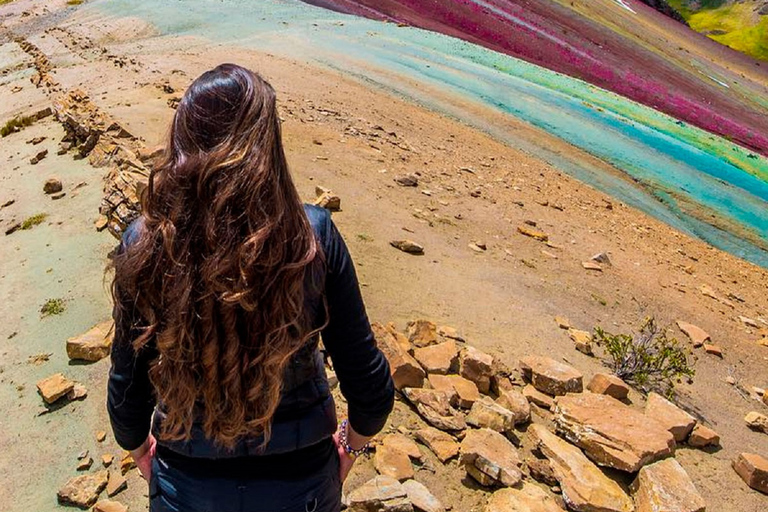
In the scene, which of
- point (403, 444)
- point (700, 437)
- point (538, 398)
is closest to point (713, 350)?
point (700, 437)

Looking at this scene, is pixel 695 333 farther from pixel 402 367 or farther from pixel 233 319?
pixel 233 319

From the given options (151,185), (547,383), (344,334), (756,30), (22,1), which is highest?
(756,30)

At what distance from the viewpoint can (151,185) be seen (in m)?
1.90

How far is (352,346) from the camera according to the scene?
211 centimetres

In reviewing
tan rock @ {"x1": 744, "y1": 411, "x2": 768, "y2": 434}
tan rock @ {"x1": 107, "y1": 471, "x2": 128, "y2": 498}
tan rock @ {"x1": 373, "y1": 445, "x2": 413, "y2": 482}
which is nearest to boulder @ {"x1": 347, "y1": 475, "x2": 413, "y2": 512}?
tan rock @ {"x1": 373, "y1": 445, "x2": 413, "y2": 482}

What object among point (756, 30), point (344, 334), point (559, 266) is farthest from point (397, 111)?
point (756, 30)

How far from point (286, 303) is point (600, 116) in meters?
18.9

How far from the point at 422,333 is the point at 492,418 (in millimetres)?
1426

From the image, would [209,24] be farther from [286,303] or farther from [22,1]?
[286,303]

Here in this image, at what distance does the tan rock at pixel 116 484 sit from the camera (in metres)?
4.04

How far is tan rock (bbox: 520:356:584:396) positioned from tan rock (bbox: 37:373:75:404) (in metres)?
4.20

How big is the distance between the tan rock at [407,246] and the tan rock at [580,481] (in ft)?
12.5

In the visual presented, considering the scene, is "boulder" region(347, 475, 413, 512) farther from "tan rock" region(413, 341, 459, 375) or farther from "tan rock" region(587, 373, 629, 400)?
"tan rock" region(587, 373, 629, 400)

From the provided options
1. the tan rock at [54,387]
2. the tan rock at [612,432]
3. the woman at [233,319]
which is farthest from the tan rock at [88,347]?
the tan rock at [612,432]
